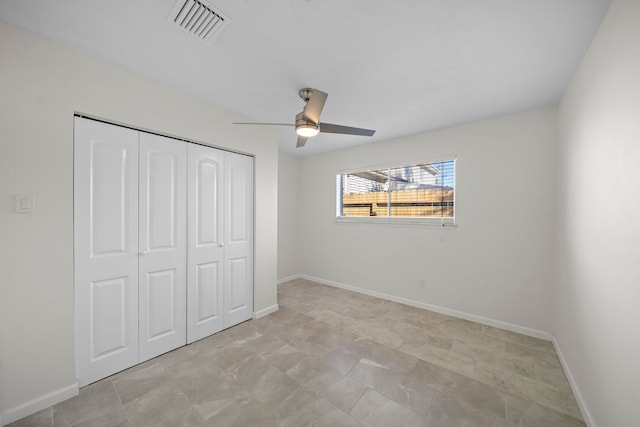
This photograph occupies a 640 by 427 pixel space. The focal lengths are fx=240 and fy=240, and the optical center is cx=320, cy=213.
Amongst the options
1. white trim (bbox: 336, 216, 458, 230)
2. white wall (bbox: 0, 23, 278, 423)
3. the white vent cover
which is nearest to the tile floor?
white wall (bbox: 0, 23, 278, 423)

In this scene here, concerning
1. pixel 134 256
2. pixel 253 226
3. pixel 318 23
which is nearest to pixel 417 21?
pixel 318 23

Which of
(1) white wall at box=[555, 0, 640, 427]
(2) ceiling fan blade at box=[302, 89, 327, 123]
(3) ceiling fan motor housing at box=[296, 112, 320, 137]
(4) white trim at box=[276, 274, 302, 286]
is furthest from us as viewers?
(4) white trim at box=[276, 274, 302, 286]

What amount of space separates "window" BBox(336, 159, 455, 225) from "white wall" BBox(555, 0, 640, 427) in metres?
1.34

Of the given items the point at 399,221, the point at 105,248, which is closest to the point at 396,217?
the point at 399,221

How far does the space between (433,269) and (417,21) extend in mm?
2958

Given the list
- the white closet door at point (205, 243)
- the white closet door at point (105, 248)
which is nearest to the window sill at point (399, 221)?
the white closet door at point (205, 243)

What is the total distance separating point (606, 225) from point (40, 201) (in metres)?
3.66

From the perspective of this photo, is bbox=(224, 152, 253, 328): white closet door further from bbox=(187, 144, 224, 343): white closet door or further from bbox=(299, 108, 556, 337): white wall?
bbox=(299, 108, 556, 337): white wall

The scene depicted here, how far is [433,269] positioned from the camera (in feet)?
11.2

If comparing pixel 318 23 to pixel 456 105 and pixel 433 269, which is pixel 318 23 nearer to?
pixel 456 105

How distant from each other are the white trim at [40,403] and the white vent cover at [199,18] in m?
2.65

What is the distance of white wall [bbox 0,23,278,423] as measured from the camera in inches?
60.7

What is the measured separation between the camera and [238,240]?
9.66 feet

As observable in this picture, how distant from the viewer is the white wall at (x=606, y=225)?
1.15 m
